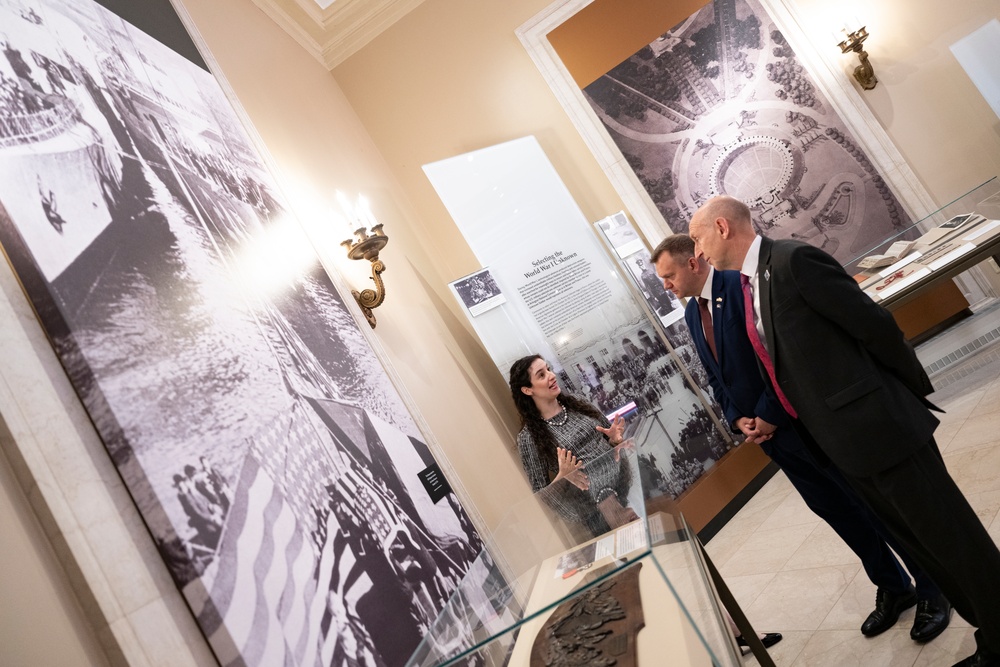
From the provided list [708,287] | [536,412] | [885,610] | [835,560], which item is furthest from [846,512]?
[536,412]

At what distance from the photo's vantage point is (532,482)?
4.07 metres

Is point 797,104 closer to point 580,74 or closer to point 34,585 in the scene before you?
point 580,74

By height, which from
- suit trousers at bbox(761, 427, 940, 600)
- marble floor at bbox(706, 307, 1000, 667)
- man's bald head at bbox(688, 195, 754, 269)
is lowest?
marble floor at bbox(706, 307, 1000, 667)

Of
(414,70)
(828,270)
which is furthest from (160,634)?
(414,70)

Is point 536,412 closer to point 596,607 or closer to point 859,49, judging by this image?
point 596,607

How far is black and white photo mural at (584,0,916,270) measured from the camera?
5582 millimetres

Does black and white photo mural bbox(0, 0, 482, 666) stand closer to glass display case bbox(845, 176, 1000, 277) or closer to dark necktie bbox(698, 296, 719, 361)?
dark necktie bbox(698, 296, 719, 361)

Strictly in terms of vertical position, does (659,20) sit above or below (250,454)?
above

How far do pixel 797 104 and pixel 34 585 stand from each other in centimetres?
565

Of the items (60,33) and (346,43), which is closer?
(60,33)

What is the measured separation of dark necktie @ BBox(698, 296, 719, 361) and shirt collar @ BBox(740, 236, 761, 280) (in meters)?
0.67

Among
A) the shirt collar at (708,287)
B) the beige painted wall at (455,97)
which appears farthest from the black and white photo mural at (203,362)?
the beige painted wall at (455,97)

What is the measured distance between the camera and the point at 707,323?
3238mm

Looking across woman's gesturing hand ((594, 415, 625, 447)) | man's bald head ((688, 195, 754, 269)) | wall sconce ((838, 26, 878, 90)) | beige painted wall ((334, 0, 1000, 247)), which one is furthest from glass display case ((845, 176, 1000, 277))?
man's bald head ((688, 195, 754, 269))
